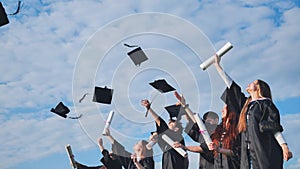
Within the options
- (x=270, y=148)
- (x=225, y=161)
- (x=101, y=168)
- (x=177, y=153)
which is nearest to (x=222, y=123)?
(x=225, y=161)

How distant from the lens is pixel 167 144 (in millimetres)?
6562

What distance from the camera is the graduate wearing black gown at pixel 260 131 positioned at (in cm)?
483

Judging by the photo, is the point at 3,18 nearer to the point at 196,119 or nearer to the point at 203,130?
the point at 196,119

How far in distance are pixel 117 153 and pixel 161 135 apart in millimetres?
1186

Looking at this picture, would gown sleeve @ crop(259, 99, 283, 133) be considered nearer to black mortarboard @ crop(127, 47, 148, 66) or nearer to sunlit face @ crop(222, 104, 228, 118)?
sunlit face @ crop(222, 104, 228, 118)

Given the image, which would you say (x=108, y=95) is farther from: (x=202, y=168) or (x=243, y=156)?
(x=243, y=156)

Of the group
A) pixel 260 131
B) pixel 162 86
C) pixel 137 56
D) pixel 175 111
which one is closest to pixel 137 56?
pixel 137 56

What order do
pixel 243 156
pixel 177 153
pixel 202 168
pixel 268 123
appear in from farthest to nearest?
pixel 177 153 < pixel 202 168 < pixel 243 156 < pixel 268 123

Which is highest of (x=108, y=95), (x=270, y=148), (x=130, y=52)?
(x=130, y=52)

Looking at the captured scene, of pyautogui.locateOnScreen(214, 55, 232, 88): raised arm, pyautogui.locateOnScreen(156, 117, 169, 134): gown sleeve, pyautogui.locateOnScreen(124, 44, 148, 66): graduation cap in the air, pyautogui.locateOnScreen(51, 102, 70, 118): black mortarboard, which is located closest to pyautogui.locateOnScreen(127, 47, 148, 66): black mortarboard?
pyautogui.locateOnScreen(124, 44, 148, 66): graduation cap in the air

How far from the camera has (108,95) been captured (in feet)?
23.9

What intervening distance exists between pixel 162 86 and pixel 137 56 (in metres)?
0.75

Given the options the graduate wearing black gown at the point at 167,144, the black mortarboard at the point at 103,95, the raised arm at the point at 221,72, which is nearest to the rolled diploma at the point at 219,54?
the raised arm at the point at 221,72

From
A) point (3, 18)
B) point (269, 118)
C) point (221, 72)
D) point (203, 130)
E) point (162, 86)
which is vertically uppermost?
point (3, 18)
